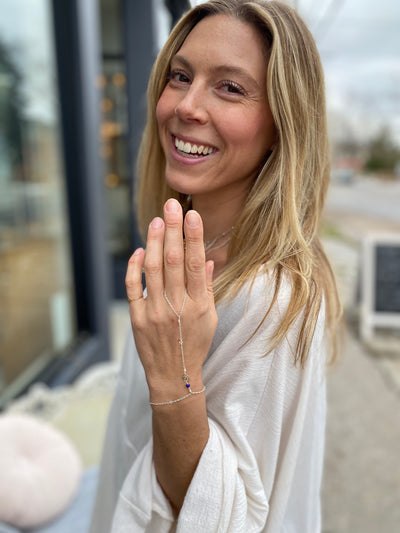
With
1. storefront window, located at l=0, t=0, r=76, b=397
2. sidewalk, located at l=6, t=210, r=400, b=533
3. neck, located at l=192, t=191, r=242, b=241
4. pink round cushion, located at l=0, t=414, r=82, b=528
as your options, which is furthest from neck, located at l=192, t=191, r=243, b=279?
storefront window, located at l=0, t=0, r=76, b=397

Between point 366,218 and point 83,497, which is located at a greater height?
point 366,218

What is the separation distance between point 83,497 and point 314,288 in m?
1.48

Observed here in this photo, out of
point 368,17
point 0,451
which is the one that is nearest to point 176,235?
point 0,451

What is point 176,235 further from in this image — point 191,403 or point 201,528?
point 201,528

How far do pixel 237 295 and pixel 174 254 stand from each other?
6.4 inches

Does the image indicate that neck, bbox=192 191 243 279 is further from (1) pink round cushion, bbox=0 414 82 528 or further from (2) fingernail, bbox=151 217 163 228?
(1) pink round cushion, bbox=0 414 82 528

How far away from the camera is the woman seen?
68cm

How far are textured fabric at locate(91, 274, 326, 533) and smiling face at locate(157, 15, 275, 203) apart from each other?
9.0 inches

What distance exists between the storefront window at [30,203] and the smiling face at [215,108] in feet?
6.39

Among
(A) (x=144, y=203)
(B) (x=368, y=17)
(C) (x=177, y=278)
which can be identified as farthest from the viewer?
(B) (x=368, y=17)

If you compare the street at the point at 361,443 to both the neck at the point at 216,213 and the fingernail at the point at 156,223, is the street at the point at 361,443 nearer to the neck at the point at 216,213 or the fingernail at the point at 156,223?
the neck at the point at 216,213

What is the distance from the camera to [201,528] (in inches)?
28.2

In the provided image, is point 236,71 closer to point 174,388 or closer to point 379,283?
point 174,388

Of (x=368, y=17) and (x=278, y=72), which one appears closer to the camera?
(x=278, y=72)
